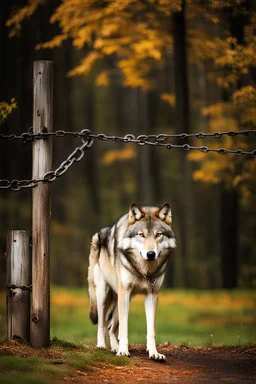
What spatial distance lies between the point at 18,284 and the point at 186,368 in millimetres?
2101

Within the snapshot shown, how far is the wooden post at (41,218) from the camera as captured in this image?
688 cm

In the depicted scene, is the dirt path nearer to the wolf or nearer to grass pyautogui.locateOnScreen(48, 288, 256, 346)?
the wolf

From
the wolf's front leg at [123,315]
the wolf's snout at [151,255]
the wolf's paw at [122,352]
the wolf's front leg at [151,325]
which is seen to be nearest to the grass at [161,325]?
the wolf's paw at [122,352]

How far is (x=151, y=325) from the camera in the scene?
7.34 meters

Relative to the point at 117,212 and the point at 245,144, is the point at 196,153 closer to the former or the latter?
the point at 245,144

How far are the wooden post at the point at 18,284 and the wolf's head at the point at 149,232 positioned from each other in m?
→ 1.16

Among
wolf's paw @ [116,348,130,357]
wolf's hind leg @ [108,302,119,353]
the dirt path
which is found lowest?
the dirt path

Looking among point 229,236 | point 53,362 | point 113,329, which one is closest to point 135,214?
point 113,329

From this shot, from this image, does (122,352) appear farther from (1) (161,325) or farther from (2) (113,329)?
(1) (161,325)

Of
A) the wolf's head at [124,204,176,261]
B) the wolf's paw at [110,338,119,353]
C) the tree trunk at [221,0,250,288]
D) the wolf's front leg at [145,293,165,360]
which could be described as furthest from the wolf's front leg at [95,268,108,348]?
the tree trunk at [221,0,250,288]

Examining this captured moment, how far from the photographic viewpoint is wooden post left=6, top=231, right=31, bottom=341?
697cm

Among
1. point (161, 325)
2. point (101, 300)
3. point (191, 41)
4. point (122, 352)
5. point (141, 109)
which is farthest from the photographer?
point (141, 109)

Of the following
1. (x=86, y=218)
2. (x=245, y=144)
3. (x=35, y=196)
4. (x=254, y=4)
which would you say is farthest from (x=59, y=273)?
(x=35, y=196)

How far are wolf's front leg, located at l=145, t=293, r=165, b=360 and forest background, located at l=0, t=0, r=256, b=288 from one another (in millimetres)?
2094
